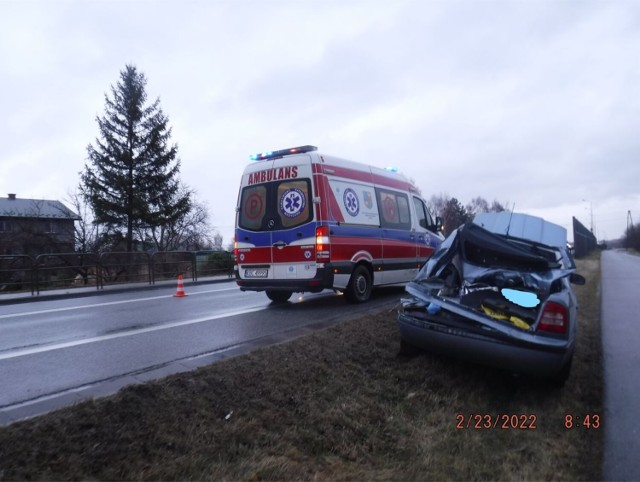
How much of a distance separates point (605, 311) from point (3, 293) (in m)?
15.7

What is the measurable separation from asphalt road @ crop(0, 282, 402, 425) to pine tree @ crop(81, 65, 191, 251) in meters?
18.7

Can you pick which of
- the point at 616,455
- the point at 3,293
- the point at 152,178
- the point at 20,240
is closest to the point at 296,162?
the point at 616,455

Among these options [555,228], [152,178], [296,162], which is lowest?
[555,228]

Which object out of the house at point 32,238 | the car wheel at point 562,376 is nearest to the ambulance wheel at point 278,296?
the car wheel at point 562,376

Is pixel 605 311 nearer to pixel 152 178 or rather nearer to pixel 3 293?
pixel 3 293

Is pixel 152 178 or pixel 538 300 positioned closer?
pixel 538 300

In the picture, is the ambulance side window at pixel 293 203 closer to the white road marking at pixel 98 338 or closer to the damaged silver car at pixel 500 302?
the white road marking at pixel 98 338

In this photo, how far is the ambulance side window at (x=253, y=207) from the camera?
28.9 ft

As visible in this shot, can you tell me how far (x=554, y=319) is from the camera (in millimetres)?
4074

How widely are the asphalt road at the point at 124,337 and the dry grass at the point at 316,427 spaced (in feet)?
2.07

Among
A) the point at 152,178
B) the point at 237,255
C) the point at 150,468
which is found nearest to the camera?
the point at 150,468

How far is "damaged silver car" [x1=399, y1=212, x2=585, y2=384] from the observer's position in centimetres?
409

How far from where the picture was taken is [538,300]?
14.5ft
